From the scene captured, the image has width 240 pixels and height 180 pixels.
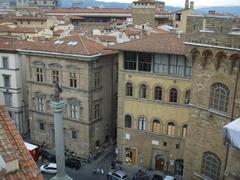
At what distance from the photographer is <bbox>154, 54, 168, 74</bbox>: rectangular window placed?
33.9m

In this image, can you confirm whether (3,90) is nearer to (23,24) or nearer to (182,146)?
(182,146)

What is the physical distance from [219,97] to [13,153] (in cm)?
1611

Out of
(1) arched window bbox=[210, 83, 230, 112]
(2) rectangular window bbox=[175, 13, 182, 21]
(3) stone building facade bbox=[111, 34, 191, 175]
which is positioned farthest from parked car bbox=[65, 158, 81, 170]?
(2) rectangular window bbox=[175, 13, 182, 21]

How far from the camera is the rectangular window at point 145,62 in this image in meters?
34.7

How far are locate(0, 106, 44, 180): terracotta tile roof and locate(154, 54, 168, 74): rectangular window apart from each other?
22.6 meters

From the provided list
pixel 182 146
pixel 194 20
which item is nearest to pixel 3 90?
pixel 182 146

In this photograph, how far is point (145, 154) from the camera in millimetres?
37594

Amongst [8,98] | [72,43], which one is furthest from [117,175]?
[8,98]

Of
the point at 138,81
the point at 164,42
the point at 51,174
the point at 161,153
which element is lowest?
the point at 51,174

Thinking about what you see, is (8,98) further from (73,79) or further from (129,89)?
(129,89)

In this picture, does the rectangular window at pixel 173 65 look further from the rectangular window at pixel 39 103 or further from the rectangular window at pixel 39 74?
the rectangular window at pixel 39 103

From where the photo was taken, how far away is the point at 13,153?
12.1m

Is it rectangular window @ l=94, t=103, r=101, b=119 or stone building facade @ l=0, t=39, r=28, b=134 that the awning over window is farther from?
stone building facade @ l=0, t=39, r=28, b=134

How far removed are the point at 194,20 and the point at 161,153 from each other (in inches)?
710
